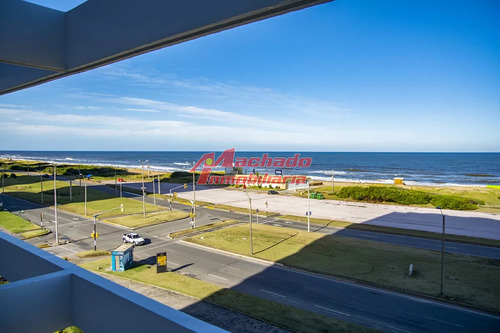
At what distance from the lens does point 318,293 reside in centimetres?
2014

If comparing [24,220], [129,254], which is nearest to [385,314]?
[129,254]

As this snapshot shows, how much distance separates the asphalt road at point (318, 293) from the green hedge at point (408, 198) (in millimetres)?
39347

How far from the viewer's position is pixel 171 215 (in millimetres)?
43938

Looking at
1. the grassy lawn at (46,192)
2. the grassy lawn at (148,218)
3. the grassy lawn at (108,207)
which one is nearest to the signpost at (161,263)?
the grassy lawn at (148,218)

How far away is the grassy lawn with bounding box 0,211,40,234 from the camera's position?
35500 millimetres

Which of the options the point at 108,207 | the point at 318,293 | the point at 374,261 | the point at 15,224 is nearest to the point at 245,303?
the point at 318,293

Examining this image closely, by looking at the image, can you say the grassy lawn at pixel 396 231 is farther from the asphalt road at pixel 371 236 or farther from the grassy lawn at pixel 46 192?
the grassy lawn at pixel 46 192

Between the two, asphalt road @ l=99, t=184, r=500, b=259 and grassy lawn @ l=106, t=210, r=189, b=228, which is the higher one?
grassy lawn @ l=106, t=210, r=189, b=228

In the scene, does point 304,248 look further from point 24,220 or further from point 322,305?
point 24,220

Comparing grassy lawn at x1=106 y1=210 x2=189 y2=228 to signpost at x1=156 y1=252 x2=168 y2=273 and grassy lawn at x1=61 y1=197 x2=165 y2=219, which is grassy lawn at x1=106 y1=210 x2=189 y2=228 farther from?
signpost at x1=156 y1=252 x2=168 y2=273

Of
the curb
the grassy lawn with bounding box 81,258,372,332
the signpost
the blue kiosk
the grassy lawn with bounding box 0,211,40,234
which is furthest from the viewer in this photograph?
the grassy lawn with bounding box 0,211,40,234

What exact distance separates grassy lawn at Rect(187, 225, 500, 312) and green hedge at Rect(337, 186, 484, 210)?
94.5ft

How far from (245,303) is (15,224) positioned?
3360 cm

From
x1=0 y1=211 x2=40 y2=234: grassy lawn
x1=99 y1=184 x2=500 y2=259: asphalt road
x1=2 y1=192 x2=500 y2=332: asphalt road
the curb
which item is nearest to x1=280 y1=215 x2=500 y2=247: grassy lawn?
x1=99 y1=184 x2=500 y2=259: asphalt road
